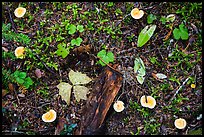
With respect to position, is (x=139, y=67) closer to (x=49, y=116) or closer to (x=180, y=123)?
(x=180, y=123)

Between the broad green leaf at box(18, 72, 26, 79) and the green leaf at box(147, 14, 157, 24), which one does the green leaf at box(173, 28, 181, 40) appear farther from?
the broad green leaf at box(18, 72, 26, 79)

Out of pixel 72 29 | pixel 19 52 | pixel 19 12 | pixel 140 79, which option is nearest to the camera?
pixel 140 79

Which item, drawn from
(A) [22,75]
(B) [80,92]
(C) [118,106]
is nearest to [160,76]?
(C) [118,106]

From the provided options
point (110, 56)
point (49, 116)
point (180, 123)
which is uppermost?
point (110, 56)

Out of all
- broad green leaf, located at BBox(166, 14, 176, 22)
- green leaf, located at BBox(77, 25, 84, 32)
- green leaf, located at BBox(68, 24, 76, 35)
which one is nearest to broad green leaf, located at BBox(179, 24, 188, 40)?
broad green leaf, located at BBox(166, 14, 176, 22)

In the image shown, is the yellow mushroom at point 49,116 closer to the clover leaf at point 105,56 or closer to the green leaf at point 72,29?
the clover leaf at point 105,56
